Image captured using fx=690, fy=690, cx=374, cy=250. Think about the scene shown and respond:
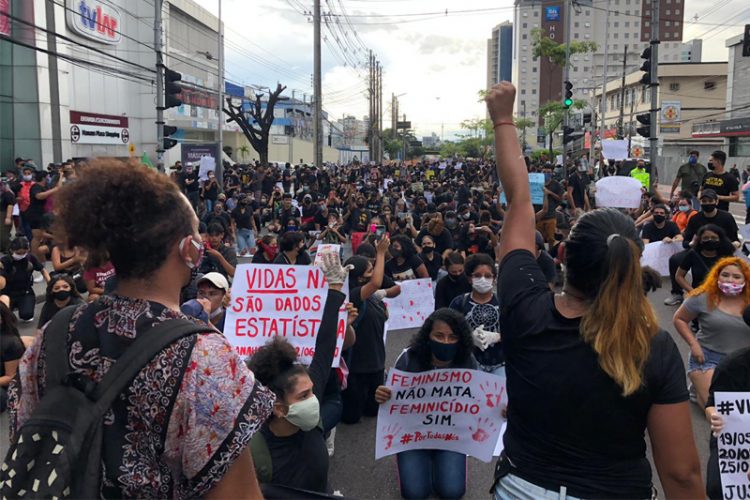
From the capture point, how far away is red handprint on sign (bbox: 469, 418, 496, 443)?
4.51 metres

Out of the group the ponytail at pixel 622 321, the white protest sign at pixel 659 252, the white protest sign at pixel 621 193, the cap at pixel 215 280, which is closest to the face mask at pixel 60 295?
the cap at pixel 215 280

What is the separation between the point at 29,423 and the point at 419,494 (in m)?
3.58

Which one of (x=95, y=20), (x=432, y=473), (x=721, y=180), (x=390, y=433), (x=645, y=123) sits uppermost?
(x=95, y=20)

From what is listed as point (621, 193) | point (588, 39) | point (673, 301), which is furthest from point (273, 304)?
point (588, 39)

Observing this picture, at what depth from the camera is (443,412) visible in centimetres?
462

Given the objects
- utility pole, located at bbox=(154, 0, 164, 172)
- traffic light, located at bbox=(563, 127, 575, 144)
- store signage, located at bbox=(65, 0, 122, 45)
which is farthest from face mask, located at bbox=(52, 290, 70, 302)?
store signage, located at bbox=(65, 0, 122, 45)

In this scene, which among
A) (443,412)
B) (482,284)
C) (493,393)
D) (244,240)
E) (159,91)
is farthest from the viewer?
(159,91)

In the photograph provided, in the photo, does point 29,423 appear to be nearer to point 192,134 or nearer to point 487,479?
point 487,479

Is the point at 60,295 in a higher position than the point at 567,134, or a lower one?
lower

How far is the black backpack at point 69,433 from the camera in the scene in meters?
1.53

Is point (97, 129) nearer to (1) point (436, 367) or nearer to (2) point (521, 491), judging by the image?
(1) point (436, 367)

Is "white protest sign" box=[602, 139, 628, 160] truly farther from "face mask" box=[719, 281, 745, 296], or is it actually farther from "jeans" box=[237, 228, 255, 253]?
"face mask" box=[719, 281, 745, 296]

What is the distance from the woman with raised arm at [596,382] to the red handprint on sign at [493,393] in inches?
92.6

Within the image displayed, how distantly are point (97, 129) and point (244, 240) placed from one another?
75.9 ft
